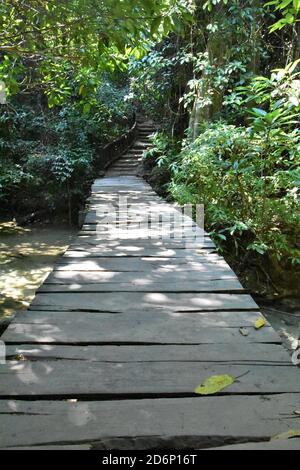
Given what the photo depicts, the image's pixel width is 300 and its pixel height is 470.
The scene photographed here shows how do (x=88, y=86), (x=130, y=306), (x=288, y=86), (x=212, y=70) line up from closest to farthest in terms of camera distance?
1. (x=130, y=306)
2. (x=88, y=86)
3. (x=288, y=86)
4. (x=212, y=70)

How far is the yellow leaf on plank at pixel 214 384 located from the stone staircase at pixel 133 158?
9202mm

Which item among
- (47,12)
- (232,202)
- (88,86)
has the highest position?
(47,12)

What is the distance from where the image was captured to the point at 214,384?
1406 millimetres

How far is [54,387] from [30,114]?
10.2 metres

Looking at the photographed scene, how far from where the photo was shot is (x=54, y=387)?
1374 mm

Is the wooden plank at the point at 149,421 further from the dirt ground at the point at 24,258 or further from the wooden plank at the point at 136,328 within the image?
the dirt ground at the point at 24,258

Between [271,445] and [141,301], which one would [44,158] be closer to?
[141,301]

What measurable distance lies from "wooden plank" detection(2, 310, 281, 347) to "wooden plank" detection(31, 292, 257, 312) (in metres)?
0.07

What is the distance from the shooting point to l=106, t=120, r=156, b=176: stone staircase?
11.1 meters

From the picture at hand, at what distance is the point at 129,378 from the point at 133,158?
1161 cm

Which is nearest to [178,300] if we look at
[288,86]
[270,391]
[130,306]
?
[130,306]

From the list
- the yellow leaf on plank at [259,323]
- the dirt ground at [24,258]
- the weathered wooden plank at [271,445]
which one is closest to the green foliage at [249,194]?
the dirt ground at [24,258]

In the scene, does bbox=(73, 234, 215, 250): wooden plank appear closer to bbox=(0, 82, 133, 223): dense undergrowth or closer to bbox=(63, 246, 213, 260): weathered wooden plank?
bbox=(63, 246, 213, 260): weathered wooden plank
